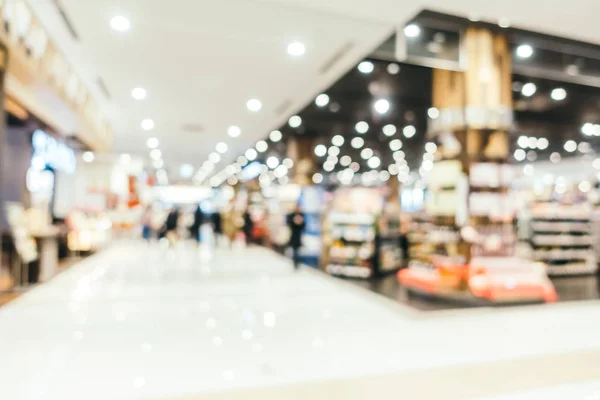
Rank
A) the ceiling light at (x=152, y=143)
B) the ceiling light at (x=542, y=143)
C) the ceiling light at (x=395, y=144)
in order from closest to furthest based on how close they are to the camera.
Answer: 1. the ceiling light at (x=152, y=143)
2. the ceiling light at (x=542, y=143)
3. the ceiling light at (x=395, y=144)

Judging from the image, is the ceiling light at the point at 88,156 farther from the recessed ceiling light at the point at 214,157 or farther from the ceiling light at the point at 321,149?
the ceiling light at the point at 321,149

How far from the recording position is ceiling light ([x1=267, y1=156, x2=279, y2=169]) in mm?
17484

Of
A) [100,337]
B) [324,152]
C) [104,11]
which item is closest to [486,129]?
[104,11]

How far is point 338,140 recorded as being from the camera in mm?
14312

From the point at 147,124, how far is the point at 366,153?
9.71 m

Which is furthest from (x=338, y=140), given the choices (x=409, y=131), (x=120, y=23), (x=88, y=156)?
(x=120, y=23)

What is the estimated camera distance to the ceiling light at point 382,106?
31.2ft

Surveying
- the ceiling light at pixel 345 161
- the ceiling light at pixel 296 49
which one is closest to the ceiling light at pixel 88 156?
the ceiling light at pixel 296 49

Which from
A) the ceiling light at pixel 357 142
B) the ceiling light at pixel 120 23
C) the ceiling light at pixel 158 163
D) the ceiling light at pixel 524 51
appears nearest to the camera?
the ceiling light at pixel 120 23

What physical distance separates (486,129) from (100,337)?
6053 millimetres

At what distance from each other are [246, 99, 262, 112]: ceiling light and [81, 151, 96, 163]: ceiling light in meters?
4.65

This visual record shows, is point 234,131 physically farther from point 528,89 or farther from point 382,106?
point 528,89

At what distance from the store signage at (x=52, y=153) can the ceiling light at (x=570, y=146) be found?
49.3ft

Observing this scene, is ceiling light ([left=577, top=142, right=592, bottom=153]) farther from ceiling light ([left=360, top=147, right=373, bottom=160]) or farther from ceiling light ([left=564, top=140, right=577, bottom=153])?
ceiling light ([left=360, top=147, right=373, bottom=160])
